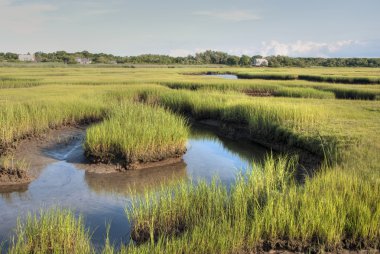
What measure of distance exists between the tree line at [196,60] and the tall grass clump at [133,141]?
273 ft

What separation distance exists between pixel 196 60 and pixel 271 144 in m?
102

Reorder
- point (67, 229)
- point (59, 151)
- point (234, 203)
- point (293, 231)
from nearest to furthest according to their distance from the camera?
point (67, 229), point (293, 231), point (234, 203), point (59, 151)

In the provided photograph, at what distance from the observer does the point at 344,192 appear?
6746 millimetres

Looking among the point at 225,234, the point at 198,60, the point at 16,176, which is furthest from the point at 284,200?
the point at 198,60

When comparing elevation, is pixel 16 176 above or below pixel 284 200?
below

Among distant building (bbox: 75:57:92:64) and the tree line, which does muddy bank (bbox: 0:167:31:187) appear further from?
distant building (bbox: 75:57:92:64)

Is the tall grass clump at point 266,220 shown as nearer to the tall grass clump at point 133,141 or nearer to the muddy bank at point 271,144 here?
the muddy bank at point 271,144

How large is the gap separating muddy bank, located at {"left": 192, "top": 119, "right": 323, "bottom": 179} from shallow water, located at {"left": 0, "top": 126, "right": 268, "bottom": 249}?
0.55 metres

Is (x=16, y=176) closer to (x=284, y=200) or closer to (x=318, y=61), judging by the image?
(x=284, y=200)

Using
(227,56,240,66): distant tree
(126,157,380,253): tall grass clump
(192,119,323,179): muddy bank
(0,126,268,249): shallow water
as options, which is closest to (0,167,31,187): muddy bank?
(0,126,268,249): shallow water

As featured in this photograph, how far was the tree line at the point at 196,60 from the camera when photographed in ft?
311

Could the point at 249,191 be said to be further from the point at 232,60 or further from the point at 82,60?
the point at 232,60

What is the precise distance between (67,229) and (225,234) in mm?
2143

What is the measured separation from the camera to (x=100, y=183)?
1014 cm
